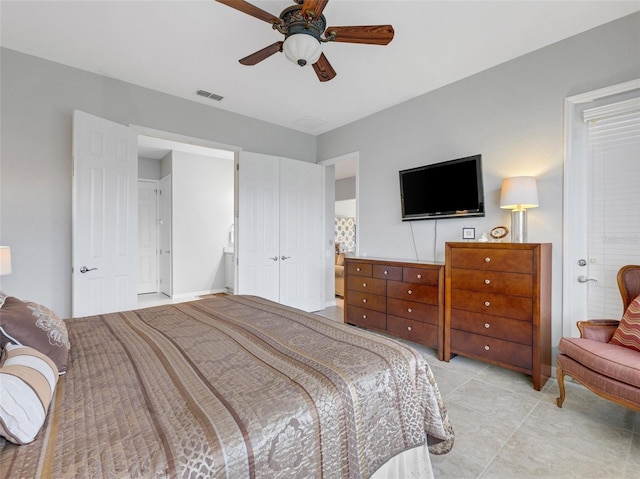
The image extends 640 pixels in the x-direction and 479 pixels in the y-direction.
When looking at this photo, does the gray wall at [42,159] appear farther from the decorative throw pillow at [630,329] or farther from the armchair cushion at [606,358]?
the decorative throw pillow at [630,329]

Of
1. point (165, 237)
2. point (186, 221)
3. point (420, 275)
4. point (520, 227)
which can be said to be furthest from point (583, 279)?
point (165, 237)

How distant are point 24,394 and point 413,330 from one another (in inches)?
118

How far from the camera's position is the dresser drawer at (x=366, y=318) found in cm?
349

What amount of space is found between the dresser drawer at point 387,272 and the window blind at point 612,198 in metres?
1.59

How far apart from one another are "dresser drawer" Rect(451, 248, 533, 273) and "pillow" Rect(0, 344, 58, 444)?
2.86 m

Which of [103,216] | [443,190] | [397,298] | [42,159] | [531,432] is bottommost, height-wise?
[531,432]

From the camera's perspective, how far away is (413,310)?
10.4 ft

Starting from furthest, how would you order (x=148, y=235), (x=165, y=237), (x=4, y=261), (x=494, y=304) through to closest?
(x=148, y=235) → (x=165, y=237) → (x=494, y=304) → (x=4, y=261)

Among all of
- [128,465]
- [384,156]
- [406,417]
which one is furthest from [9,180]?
[384,156]

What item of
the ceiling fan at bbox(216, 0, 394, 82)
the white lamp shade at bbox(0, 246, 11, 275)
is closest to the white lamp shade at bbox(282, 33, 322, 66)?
the ceiling fan at bbox(216, 0, 394, 82)

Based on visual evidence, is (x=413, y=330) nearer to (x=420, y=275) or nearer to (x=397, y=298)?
(x=397, y=298)

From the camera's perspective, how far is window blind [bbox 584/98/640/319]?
230 centimetres

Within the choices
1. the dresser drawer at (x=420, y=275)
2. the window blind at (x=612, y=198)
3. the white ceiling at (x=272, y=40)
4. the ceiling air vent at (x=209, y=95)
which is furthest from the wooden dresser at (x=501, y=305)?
the ceiling air vent at (x=209, y=95)

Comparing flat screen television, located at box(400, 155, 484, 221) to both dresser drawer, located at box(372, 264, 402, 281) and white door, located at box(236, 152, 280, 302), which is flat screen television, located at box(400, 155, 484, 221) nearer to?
dresser drawer, located at box(372, 264, 402, 281)
